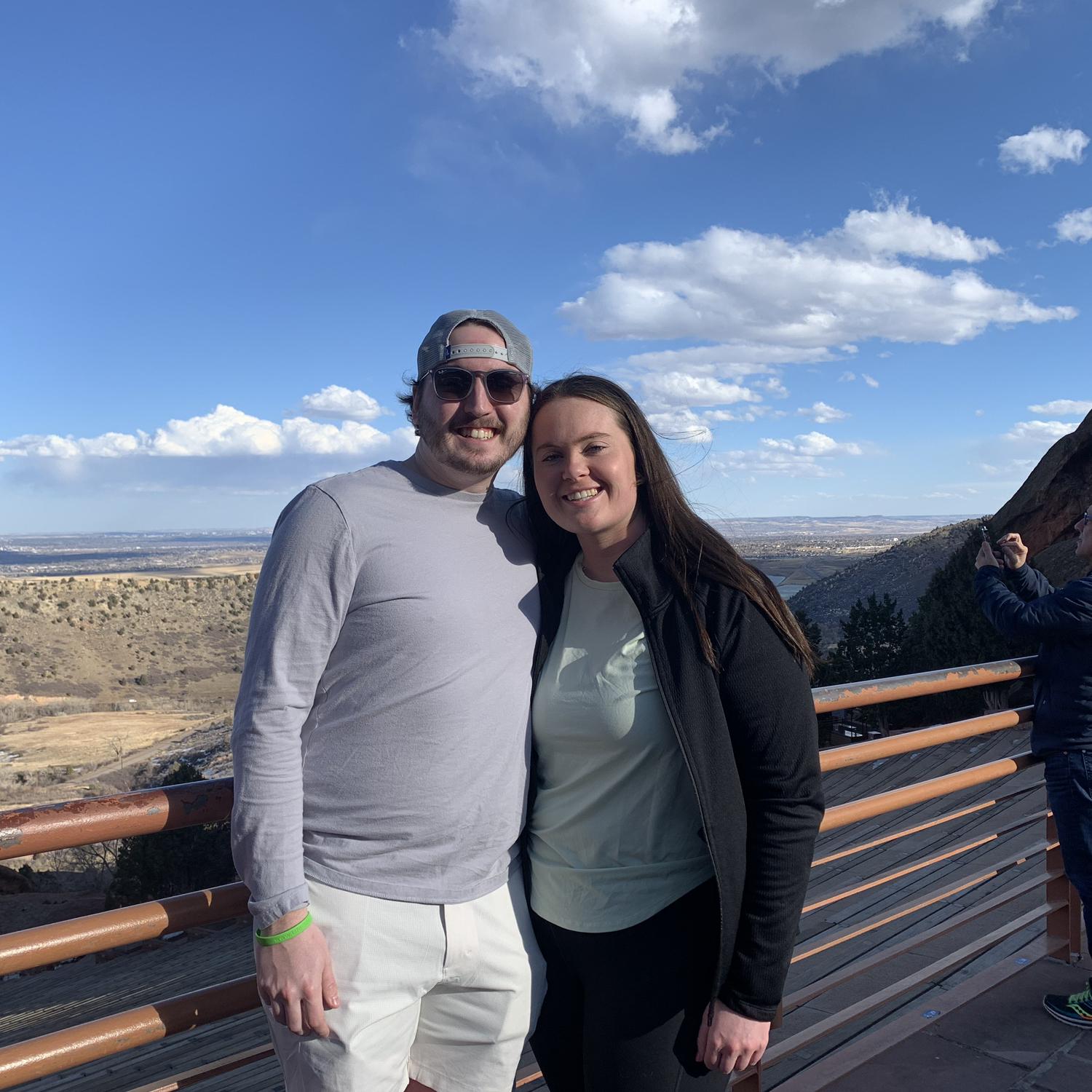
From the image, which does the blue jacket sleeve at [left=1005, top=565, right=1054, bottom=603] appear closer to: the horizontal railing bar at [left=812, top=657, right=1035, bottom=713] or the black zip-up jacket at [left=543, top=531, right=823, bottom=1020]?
the horizontal railing bar at [left=812, top=657, right=1035, bottom=713]

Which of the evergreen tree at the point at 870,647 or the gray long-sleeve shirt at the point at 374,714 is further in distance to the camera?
the evergreen tree at the point at 870,647

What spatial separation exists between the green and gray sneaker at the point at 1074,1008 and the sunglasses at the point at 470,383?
2.70m

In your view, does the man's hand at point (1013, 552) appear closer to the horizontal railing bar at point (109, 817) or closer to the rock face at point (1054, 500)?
the horizontal railing bar at point (109, 817)

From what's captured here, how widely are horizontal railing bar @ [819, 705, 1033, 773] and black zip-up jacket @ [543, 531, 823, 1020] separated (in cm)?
43

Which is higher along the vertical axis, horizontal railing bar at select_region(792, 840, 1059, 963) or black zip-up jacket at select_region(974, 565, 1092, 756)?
black zip-up jacket at select_region(974, 565, 1092, 756)

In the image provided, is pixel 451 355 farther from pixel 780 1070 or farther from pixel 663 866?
pixel 780 1070

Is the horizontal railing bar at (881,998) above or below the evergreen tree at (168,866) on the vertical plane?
above

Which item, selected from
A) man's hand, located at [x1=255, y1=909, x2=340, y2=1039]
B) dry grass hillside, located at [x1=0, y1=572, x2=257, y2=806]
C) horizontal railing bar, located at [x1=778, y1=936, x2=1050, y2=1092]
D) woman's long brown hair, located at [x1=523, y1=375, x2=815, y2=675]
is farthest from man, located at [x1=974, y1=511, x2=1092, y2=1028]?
dry grass hillside, located at [x1=0, y1=572, x2=257, y2=806]

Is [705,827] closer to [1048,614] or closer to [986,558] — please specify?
[1048,614]

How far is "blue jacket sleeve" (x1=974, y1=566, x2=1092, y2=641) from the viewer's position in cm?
296

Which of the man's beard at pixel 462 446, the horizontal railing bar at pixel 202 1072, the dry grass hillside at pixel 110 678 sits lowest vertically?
the dry grass hillside at pixel 110 678

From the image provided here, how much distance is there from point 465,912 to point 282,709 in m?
0.54

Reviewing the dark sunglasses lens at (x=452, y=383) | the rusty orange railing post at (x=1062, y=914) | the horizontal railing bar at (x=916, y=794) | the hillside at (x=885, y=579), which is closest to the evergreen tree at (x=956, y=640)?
the rusty orange railing post at (x=1062, y=914)

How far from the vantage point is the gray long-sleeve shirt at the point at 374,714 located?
1.58 m
